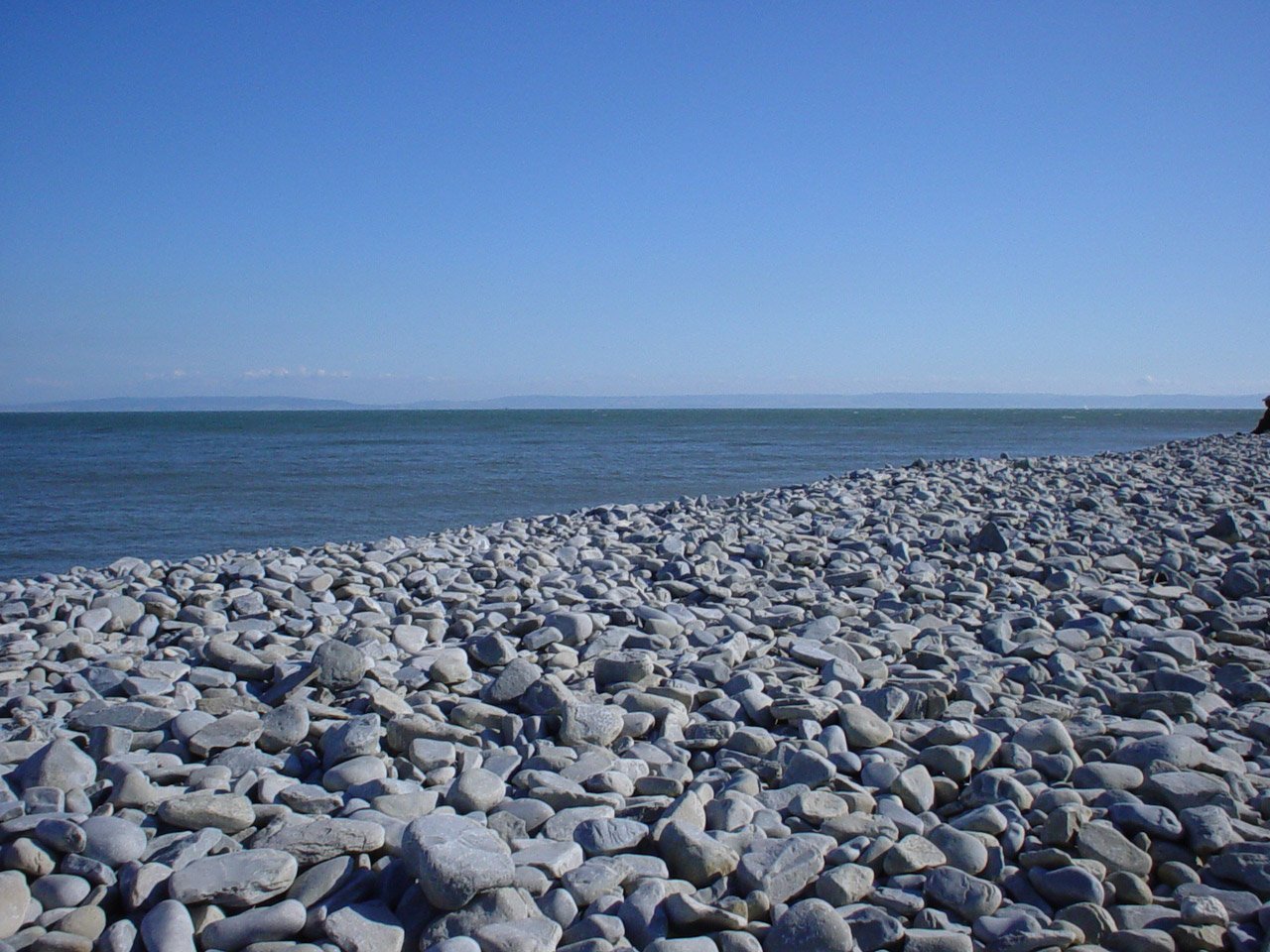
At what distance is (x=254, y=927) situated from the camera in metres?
1.94

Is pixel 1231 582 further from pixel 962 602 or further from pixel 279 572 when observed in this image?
pixel 279 572

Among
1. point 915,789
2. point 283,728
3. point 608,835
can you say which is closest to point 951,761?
point 915,789

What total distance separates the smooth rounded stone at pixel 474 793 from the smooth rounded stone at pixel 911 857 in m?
1.04

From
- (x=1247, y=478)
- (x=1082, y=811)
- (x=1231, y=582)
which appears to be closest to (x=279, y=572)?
(x=1082, y=811)

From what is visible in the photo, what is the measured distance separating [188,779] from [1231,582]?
17.1ft

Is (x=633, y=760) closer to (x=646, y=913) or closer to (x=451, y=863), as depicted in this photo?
(x=646, y=913)

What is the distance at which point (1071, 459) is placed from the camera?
12.8m

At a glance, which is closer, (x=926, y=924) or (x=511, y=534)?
(x=926, y=924)

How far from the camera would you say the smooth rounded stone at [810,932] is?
6.44 feet

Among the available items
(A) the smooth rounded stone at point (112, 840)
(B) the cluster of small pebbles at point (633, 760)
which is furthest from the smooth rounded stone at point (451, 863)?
(A) the smooth rounded stone at point (112, 840)

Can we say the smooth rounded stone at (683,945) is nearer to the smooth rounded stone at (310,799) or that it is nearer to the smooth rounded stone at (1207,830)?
the smooth rounded stone at (310,799)

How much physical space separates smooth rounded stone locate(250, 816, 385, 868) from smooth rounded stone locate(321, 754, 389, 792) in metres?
0.34

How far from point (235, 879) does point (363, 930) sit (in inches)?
13.0

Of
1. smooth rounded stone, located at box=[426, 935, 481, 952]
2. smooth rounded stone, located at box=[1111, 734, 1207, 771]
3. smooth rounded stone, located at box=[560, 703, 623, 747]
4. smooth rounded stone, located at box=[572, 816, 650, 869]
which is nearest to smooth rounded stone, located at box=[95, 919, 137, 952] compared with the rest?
smooth rounded stone, located at box=[426, 935, 481, 952]
